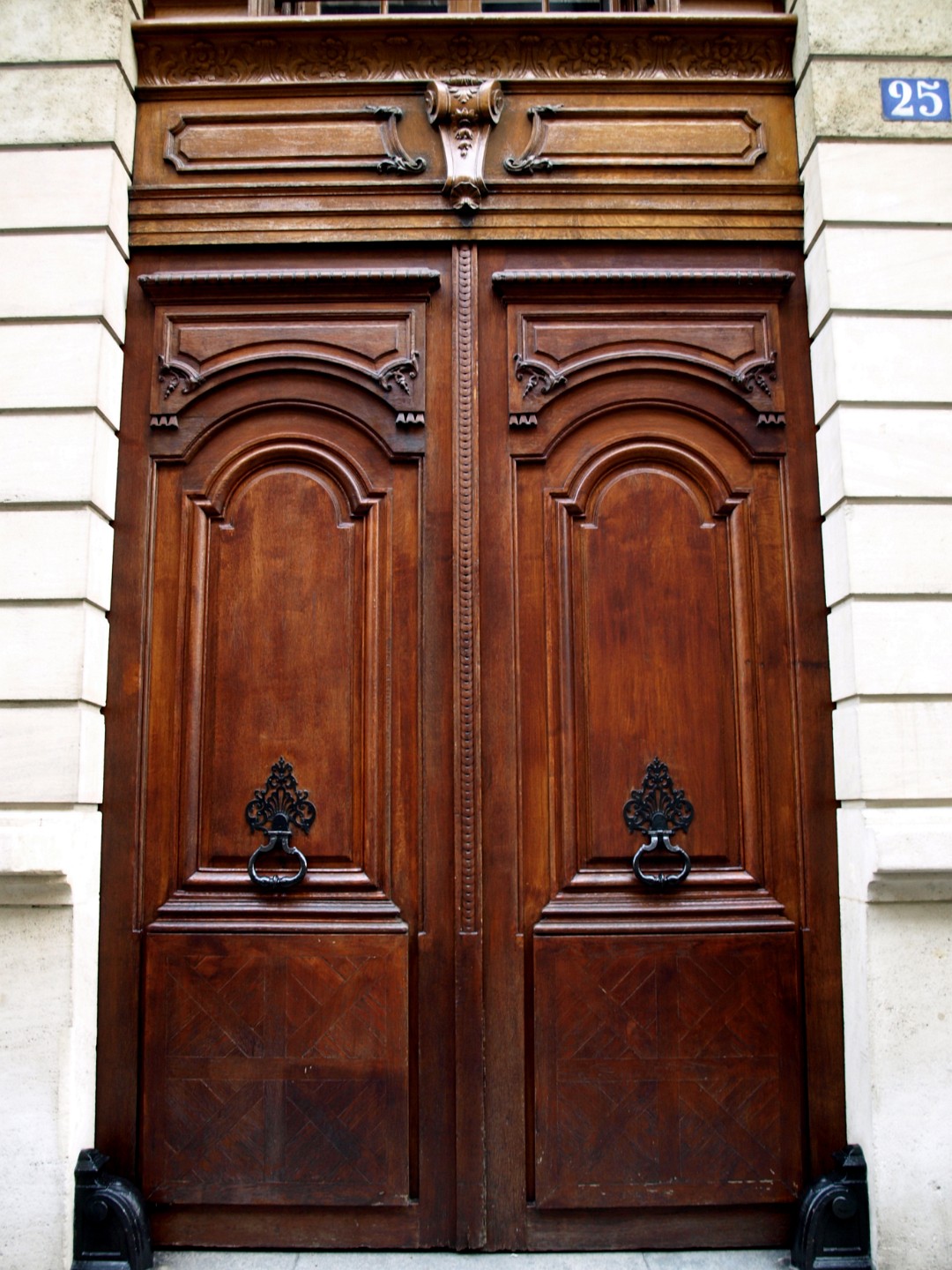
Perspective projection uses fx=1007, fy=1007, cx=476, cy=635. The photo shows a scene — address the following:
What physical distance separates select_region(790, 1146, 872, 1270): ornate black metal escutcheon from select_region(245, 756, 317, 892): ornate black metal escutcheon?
2.13 meters

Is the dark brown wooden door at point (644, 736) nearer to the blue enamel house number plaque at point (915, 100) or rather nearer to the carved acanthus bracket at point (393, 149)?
the carved acanthus bracket at point (393, 149)

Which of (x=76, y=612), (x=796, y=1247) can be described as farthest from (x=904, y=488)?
(x=76, y=612)

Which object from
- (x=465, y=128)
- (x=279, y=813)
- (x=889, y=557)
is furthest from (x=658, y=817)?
(x=465, y=128)

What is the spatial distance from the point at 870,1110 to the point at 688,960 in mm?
757

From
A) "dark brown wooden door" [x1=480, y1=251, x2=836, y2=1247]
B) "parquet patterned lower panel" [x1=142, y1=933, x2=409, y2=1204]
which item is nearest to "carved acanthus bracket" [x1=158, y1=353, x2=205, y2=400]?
"dark brown wooden door" [x1=480, y1=251, x2=836, y2=1247]

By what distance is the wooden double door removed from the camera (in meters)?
3.61

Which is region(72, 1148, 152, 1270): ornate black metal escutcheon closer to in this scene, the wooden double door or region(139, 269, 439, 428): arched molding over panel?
the wooden double door

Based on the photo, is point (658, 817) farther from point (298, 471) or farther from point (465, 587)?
point (298, 471)

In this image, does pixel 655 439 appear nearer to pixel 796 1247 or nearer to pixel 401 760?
pixel 401 760

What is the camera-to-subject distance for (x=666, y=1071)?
3631 millimetres

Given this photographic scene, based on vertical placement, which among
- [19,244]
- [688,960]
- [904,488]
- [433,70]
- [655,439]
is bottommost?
[688,960]

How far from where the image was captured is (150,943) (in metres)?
3.71

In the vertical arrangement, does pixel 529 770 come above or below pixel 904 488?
below

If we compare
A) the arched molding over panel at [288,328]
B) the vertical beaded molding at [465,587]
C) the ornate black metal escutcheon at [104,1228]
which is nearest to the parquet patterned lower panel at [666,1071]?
the vertical beaded molding at [465,587]
